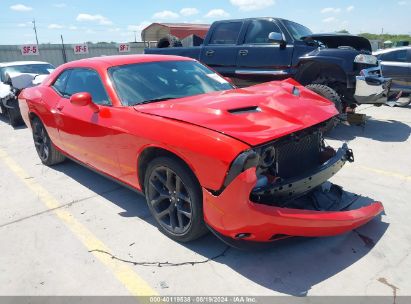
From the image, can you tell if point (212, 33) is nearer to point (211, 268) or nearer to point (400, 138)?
point (400, 138)

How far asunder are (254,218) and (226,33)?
6.05 m

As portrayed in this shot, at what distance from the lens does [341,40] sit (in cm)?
707

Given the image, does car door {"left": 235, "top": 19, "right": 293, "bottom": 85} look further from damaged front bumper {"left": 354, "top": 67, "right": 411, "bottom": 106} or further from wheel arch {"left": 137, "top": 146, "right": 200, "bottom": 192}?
wheel arch {"left": 137, "top": 146, "right": 200, "bottom": 192}

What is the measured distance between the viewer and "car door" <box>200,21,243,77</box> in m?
7.47

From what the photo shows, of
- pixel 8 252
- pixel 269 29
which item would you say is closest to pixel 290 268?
pixel 8 252

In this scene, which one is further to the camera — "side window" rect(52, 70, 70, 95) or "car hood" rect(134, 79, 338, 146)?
"side window" rect(52, 70, 70, 95)

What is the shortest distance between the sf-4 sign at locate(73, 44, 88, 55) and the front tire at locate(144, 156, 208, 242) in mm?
20749

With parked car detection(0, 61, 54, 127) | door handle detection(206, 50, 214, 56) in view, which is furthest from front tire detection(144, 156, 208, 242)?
parked car detection(0, 61, 54, 127)

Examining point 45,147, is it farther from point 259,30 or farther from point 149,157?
point 259,30

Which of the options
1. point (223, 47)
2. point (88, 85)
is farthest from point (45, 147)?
point (223, 47)

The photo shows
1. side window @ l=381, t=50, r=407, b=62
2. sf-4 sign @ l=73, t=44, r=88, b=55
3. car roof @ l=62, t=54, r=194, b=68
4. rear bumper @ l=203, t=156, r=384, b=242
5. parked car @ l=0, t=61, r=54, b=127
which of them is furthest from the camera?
sf-4 sign @ l=73, t=44, r=88, b=55

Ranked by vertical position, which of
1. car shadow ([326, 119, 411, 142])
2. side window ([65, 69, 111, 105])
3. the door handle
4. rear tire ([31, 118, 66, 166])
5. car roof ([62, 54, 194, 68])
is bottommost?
car shadow ([326, 119, 411, 142])

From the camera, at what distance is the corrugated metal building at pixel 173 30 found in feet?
88.2

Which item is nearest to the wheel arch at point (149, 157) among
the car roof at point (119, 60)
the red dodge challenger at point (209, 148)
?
the red dodge challenger at point (209, 148)
